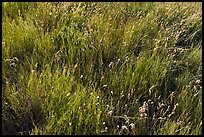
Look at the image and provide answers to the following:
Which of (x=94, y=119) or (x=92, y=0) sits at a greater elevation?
(x=92, y=0)

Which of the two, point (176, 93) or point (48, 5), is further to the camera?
point (48, 5)

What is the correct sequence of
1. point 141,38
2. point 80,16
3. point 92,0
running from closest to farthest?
point 141,38 < point 80,16 < point 92,0

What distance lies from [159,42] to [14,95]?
5.61ft

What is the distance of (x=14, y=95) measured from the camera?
2.78 metres

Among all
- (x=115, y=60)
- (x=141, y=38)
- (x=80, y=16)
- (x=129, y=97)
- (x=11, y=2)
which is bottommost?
(x=129, y=97)

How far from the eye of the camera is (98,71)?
10.7ft

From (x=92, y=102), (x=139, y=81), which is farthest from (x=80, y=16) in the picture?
(x=92, y=102)

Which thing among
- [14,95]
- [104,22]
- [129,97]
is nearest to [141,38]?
[104,22]

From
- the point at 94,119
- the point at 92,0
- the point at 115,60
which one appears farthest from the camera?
the point at 92,0

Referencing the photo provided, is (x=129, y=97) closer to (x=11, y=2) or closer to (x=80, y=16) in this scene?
(x=80, y=16)

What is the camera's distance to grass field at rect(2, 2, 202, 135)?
2.67 metres

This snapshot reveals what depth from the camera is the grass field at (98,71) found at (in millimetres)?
2672

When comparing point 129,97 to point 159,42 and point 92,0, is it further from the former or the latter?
point 92,0

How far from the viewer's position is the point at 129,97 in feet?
9.50
